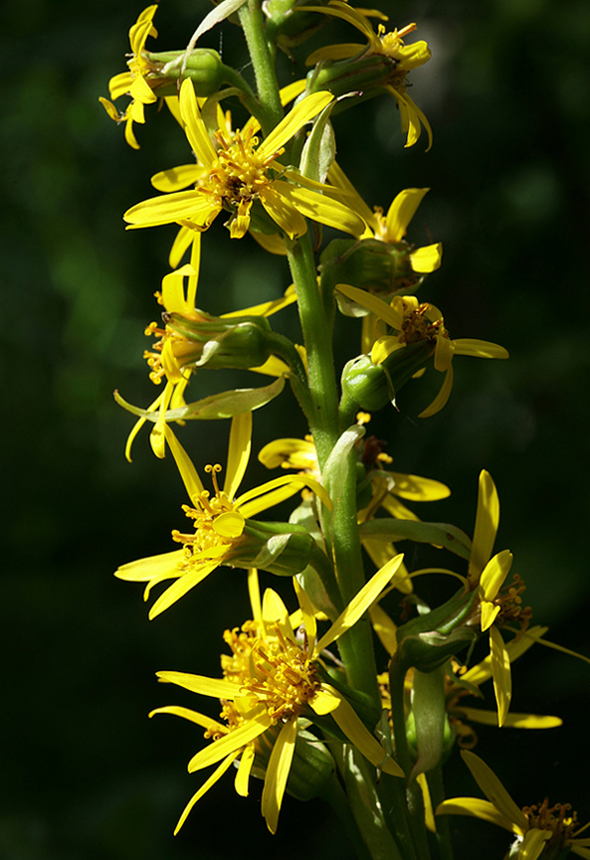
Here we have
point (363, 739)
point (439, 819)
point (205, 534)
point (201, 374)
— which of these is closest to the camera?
point (363, 739)

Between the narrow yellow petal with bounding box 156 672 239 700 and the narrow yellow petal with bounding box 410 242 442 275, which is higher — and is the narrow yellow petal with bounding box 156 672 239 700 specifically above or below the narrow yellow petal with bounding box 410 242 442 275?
below

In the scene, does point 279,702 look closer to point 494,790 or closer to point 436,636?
point 436,636

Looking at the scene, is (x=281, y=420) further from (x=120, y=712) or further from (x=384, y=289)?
(x=384, y=289)

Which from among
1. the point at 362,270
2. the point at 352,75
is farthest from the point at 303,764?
the point at 352,75

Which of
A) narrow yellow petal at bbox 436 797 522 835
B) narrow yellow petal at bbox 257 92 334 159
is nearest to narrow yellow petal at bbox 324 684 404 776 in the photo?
narrow yellow petal at bbox 436 797 522 835

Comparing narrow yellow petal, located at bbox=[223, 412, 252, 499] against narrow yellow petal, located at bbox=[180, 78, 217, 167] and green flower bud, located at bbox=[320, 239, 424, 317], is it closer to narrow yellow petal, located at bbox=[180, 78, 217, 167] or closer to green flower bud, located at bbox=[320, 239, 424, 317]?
green flower bud, located at bbox=[320, 239, 424, 317]

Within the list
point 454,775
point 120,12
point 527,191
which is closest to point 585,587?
point 454,775
